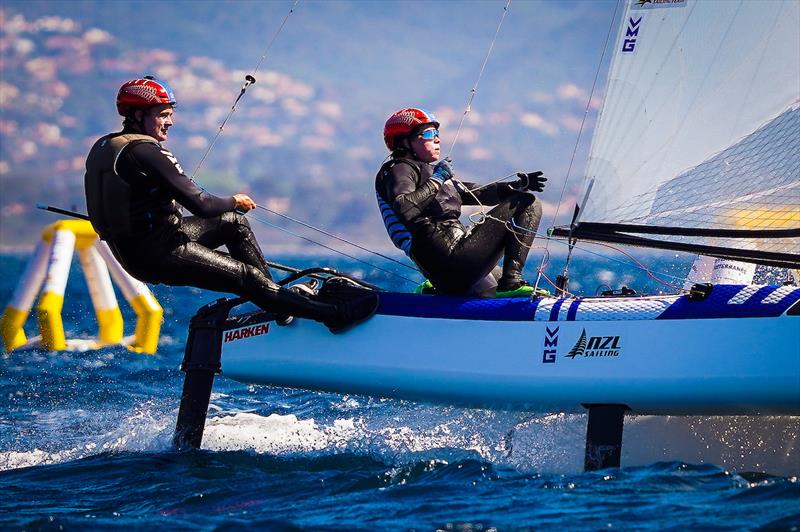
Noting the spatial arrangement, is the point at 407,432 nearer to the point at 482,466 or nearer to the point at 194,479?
the point at 482,466

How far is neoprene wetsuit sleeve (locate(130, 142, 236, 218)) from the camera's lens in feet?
16.2

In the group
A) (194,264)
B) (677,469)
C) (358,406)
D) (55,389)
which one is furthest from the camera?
(55,389)

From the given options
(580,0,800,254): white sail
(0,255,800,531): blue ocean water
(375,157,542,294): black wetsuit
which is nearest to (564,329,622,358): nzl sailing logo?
(0,255,800,531): blue ocean water

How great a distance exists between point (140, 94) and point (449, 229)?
1564 millimetres

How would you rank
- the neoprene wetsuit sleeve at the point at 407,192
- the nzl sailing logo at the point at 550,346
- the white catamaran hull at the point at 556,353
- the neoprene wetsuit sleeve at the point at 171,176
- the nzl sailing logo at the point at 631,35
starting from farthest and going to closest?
the nzl sailing logo at the point at 631,35 → the neoprene wetsuit sleeve at the point at 407,192 → the nzl sailing logo at the point at 550,346 → the neoprene wetsuit sleeve at the point at 171,176 → the white catamaran hull at the point at 556,353

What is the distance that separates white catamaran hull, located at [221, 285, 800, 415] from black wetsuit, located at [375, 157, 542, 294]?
0.16 metres

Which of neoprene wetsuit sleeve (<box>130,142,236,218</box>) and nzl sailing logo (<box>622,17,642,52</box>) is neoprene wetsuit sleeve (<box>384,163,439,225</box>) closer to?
neoprene wetsuit sleeve (<box>130,142,236,218</box>)

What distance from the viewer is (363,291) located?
5.62 metres

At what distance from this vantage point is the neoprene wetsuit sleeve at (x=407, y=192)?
5344 mm

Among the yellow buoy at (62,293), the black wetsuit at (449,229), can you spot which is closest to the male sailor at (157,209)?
the black wetsuit at (449,229)

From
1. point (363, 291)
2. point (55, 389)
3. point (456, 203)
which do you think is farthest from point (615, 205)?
point (55, 389)

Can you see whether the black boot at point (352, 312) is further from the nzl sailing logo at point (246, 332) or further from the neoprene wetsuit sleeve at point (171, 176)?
the neoprene wetsuit sleeve at point (171, 176)

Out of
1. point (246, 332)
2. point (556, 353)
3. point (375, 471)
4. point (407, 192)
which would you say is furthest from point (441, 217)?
point (375, 471)

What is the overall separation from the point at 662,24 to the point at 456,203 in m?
1.30
